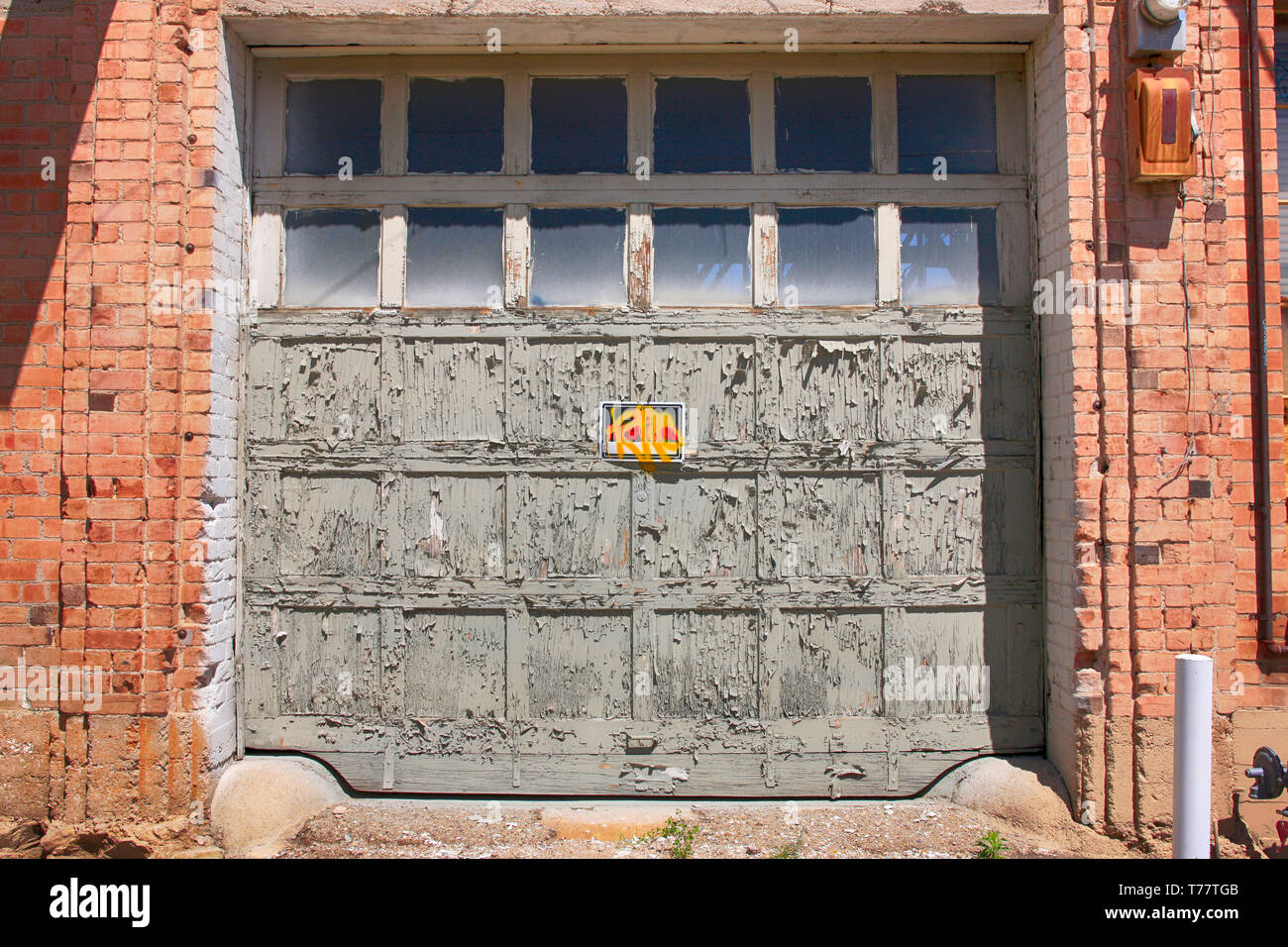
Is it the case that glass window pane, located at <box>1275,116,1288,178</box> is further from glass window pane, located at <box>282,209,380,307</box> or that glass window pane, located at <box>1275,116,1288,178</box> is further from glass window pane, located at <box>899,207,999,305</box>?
glass window pane, located at <box>282,209,380,307</box>

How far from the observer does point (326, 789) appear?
A: 12.2ft

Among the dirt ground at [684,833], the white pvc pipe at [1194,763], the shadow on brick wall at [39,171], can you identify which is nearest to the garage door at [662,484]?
the dirt ground at [684,833]

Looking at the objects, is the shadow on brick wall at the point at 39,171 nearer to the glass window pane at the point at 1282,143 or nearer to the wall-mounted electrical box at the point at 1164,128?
the wall-mounted electrical box at the point at 1164,128

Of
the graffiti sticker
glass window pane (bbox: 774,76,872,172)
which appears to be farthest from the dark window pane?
the graffiti sticker

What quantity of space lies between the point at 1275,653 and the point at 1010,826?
4.64 ft

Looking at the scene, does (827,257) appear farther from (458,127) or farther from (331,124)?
(331,124)

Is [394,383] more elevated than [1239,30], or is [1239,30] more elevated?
[1239,30]

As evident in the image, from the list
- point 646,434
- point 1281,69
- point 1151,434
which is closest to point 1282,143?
point 1281,69

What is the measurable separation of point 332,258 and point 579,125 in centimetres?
141

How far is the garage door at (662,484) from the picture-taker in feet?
12.3

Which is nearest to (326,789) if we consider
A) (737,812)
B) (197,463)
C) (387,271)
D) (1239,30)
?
(197,463)

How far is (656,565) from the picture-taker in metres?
3.77

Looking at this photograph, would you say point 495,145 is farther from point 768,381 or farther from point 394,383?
point 768,381

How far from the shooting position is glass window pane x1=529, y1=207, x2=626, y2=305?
3871 mm
